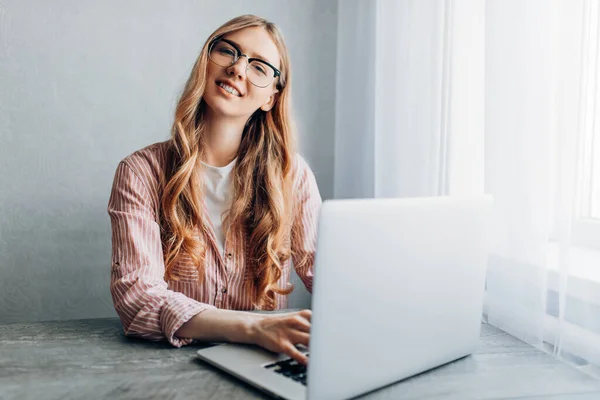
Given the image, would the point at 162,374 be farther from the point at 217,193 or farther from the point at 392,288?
the point at 217,193

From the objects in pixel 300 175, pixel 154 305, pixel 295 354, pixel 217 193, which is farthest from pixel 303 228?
pixel 295 354

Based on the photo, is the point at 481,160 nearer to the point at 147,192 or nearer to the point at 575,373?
the point at 575,373

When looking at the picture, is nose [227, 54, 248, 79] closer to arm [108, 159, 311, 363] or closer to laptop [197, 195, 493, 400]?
arm [108, 159, 311, 363]

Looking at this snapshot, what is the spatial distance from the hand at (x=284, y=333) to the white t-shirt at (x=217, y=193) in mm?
487

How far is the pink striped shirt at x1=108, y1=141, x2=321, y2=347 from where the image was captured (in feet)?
3.29

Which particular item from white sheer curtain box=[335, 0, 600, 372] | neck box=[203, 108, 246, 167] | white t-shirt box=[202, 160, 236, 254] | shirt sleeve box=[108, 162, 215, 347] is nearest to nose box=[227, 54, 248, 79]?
neck box=[203, 108, 246, 167]

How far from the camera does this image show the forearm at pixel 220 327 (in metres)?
0.93

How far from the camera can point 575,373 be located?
0.90 meters

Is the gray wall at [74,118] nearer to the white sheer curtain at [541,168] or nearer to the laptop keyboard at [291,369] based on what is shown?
the white sheer curtain at [541,168]

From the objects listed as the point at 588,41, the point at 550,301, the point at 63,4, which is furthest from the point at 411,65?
the point at 63,4

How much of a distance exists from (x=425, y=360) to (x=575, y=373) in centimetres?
27

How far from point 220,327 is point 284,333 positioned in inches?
5.4

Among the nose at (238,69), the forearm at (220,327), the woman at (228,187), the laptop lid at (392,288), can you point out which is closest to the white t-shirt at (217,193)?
the woman at (228,187)

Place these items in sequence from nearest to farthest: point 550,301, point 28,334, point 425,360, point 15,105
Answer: point 425,360, point 28,334, point 550,301, point 15,105
